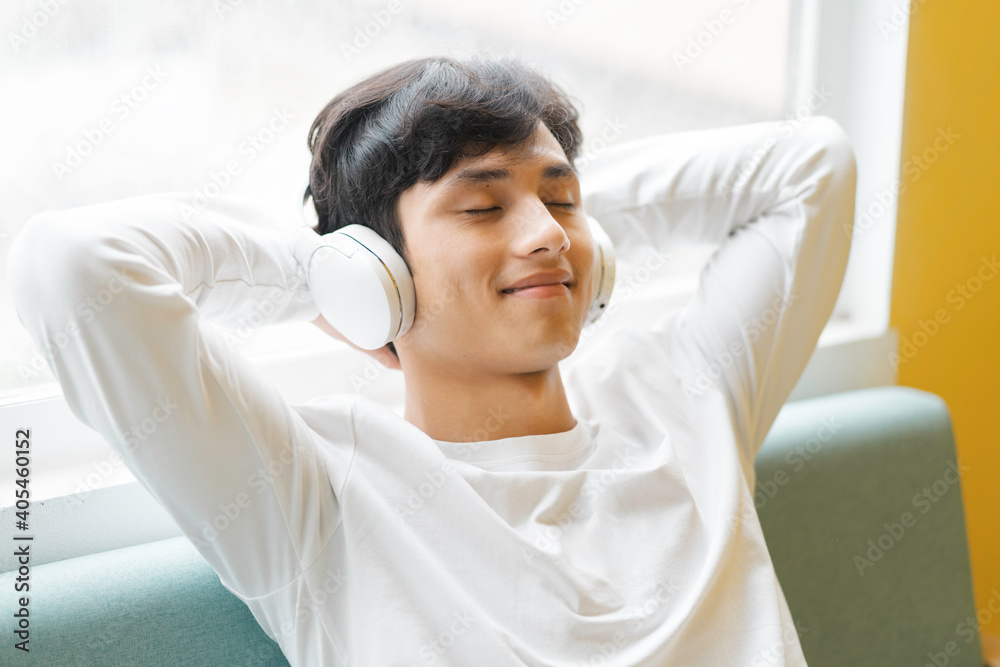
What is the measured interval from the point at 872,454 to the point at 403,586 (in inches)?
39.1

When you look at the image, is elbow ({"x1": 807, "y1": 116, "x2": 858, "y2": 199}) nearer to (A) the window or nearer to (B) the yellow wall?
(A) the window

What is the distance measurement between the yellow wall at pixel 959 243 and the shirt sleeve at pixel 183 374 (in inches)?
53.8

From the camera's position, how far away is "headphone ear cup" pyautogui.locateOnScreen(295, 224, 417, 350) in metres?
1.00

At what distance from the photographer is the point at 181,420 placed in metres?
0.82

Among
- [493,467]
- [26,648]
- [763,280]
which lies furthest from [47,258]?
[763,280]

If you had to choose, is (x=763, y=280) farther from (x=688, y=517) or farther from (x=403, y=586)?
(x=403, y=586)

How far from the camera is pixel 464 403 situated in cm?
112

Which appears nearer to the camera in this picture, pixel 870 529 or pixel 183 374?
pixel 183 374

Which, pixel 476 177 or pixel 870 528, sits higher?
pixel 476 177

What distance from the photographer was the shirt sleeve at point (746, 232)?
1.27 m

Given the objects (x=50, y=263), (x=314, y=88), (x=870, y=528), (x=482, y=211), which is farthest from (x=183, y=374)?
(x=870, y=528)

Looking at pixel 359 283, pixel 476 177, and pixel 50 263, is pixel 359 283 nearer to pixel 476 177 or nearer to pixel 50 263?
pixel 476 177

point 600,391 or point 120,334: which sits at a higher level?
point 120,334

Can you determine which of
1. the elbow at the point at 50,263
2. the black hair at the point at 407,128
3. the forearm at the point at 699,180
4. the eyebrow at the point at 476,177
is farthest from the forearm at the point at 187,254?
the forearm at the point at 699,180
